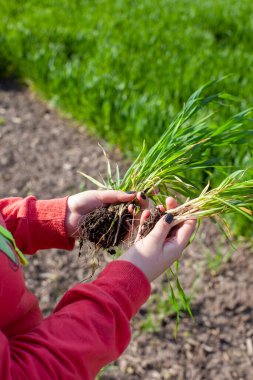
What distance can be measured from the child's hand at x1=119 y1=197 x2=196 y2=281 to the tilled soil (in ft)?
3.13

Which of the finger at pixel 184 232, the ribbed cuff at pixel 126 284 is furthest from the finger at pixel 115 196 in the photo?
the ribbed cuff at pixel 126 284

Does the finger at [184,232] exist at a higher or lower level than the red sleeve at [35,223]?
higher

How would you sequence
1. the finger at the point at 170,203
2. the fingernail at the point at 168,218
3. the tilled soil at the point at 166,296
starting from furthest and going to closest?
1. the tilled soil at the point at 166,296
2. the finger at the point at 170,203
3. the fingernail at the point at 168,218

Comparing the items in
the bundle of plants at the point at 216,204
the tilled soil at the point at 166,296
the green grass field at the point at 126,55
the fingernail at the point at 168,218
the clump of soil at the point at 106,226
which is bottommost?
the tilled soil at the point at 166,296

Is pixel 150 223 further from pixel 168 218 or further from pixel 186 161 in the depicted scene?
pixel 186 161

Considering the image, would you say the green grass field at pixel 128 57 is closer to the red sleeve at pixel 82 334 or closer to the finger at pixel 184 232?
the finger at pixel 184 232

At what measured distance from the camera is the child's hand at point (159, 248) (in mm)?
1318

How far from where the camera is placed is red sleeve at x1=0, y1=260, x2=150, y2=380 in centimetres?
115

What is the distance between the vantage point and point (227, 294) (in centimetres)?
275

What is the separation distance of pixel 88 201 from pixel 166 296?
48.1 inches

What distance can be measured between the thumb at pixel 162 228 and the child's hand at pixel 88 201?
0.66ft

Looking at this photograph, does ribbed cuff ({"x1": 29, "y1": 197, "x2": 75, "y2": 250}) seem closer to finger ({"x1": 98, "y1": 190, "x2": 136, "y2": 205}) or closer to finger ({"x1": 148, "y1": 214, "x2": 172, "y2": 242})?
finger ({"x1": 98, "y1": 190, "x2": 136, "y2": 205})

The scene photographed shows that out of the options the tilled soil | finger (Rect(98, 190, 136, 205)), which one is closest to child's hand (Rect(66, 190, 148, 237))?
finger (Rect(98, 190, 136, 205))

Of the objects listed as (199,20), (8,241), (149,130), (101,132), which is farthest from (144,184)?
(199,20)
